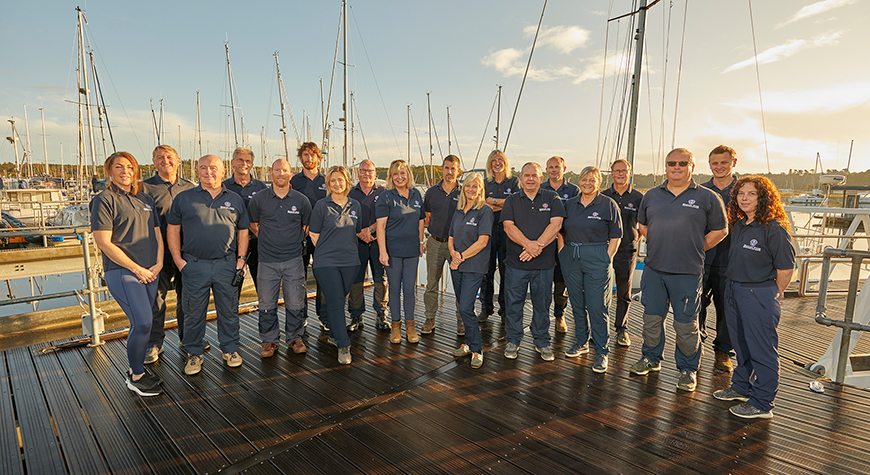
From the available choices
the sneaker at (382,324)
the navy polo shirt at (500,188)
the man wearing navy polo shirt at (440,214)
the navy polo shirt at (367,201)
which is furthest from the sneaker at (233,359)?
the navy polo shirt at (500,188)

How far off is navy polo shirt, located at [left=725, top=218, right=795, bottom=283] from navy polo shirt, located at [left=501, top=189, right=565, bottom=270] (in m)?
1.37

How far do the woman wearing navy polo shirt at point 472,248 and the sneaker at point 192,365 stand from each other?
2545mm

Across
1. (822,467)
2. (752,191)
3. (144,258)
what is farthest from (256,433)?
(752,191)

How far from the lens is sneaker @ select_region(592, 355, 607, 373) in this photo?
361 centimetres

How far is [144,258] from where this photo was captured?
313cm

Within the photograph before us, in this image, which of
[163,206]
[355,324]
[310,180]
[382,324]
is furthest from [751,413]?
[163,206]

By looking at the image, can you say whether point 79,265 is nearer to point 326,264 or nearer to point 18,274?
point 18,274

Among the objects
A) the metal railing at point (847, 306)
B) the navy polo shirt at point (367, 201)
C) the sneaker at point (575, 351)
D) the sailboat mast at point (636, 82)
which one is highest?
the sailboat mast at point (636, 82)

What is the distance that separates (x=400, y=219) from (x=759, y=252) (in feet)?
9.98

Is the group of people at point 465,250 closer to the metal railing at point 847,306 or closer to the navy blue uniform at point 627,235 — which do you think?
the navy blue uniform at point 627,235

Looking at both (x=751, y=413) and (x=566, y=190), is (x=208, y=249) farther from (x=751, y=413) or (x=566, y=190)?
(x=751, y=413)

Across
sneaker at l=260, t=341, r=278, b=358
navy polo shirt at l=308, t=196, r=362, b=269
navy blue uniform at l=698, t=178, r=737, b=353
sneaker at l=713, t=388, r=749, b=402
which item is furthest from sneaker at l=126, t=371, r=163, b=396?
navy blue uniform at l=698, t=178, r=737, b=353

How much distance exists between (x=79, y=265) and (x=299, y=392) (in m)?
19.8

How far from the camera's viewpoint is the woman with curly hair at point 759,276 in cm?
272
